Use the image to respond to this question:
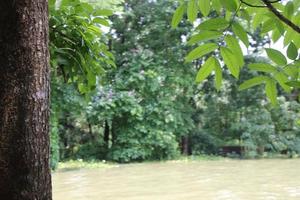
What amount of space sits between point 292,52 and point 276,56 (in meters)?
0.03

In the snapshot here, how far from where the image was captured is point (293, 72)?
569 millimetres

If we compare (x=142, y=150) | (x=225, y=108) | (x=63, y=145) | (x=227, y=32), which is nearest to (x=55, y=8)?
(x=227, y=32)

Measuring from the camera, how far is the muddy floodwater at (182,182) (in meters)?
6.42

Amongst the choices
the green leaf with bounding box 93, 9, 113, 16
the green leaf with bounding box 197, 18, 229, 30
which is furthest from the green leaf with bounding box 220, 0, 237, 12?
the green leaf with bounding box 93, 9, 113, 16

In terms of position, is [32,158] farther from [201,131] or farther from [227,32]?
[201,131]

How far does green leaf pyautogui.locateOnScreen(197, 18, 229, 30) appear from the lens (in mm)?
522

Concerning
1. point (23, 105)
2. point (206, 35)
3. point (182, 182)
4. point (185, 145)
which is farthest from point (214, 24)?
point (185, 145)

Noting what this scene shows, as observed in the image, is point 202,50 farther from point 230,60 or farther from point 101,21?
point 101,21

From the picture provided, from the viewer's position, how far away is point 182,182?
771 centimetres

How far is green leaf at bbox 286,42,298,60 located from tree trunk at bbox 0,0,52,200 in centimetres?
36

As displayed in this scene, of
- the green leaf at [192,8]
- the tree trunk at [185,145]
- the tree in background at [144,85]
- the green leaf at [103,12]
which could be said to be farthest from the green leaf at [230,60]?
the tree trunk at [185,145]

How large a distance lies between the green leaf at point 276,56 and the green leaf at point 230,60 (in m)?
0.05

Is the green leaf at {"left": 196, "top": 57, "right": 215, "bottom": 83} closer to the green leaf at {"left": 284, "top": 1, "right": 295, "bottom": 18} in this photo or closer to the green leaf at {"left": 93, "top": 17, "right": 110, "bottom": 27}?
the green leaf at {"left": 284, "top": 1, "right": 295, "bottom": 18}

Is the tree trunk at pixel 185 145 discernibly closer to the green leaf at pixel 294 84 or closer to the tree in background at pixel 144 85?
the tree in background at pixel 144 85
